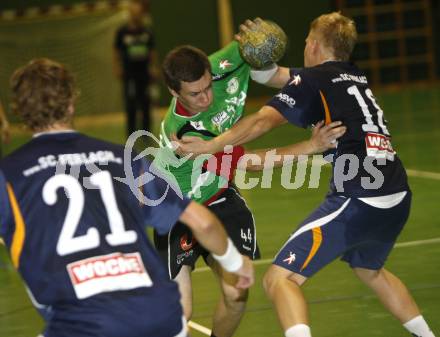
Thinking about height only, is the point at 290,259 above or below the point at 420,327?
above

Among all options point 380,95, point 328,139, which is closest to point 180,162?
point 328,139

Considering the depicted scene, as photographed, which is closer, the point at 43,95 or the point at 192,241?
the point at 43,95

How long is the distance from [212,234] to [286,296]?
1443mm

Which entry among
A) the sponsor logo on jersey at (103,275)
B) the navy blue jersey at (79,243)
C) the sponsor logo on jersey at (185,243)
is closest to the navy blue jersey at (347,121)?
the sponsor logo on jersey at (185,243)

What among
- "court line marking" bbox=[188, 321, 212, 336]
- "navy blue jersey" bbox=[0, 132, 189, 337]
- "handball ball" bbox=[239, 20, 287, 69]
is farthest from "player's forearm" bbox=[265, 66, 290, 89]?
"navy blue jersey" bbox=[0, 132, 189, 337]

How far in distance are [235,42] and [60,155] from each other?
9.11ft

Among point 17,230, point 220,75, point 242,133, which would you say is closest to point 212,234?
point 17,230

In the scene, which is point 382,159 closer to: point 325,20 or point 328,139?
point 328,139

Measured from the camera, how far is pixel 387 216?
5.34 m

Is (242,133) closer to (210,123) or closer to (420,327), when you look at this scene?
(210,123)

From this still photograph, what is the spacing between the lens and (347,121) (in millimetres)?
5309

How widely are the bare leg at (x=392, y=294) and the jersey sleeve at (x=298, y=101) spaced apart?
3.28ft

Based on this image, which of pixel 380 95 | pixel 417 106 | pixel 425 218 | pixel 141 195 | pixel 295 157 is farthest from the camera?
pixel 380 95

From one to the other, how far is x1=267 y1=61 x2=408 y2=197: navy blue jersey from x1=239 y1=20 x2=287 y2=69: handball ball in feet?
2.09
